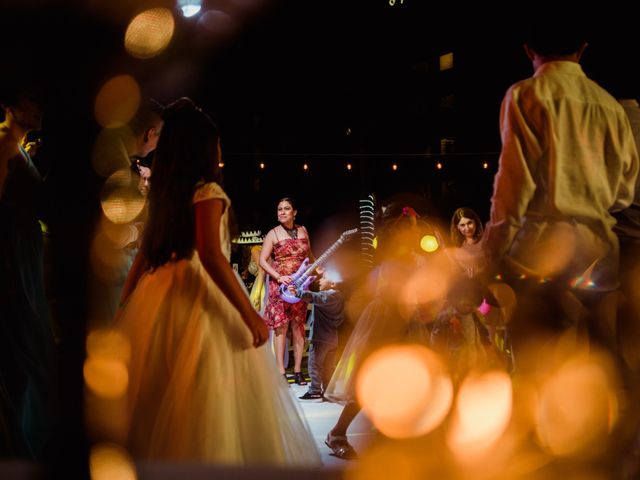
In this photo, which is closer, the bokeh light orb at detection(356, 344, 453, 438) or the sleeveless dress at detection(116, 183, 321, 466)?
the sleeveless dress at detection(116, 183, 321, 466)

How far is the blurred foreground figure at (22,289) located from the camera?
3002mm

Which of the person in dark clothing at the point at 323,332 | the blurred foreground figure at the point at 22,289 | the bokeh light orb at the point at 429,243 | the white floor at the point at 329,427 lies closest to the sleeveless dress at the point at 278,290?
the person in dark clothing at the point at 323,332

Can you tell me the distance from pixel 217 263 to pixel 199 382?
1.51 ft

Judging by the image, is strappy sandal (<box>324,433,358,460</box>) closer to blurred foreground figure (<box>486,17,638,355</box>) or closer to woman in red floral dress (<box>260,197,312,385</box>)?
blurred foreground figure (<box>486,17,638,355</box>)

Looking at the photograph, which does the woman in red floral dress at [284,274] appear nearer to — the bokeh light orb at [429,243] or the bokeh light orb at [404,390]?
the bokeh light orb at [429,243]

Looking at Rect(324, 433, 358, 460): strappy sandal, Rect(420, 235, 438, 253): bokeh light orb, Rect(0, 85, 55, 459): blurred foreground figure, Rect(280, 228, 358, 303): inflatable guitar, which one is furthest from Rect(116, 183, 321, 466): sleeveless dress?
Rect(280, 228, 358, 303): inflatable guitar

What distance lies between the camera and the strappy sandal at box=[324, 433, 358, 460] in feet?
12.5

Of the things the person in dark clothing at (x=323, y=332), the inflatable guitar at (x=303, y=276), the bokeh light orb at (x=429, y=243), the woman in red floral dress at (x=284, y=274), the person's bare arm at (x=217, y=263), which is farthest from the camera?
the woman in red floral dress at (x=284, y=274)

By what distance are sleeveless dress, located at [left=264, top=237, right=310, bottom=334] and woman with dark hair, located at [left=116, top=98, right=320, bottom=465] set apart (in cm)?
459

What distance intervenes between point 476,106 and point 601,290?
1490cm

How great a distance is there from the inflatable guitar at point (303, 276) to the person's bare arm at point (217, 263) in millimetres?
4644

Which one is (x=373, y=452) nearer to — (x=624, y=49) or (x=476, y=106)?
(x=624, y=49)

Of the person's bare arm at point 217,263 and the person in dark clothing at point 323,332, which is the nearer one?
the person's bare arm at point 217,263

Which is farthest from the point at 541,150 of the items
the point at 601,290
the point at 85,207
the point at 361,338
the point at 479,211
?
the point at 479,211
